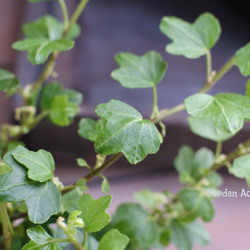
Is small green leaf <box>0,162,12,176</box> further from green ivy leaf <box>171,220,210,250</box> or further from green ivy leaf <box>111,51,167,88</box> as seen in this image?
green ivy leaf <box>171,220,210,250</box>

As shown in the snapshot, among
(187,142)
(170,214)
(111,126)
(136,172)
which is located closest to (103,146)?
(111,126)

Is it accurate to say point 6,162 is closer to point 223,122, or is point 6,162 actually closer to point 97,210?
point 97,210

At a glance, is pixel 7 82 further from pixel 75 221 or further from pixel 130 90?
pixel 130 90

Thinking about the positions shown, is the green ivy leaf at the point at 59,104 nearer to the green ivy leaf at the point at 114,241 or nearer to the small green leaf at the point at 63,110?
the small green leaf at the point at 63,110

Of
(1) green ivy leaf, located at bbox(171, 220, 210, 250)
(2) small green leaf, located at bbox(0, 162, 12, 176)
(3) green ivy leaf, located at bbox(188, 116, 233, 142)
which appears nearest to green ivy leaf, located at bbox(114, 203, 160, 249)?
(1) green ivy leaf, located at bbox(171, 220, 210, 250)

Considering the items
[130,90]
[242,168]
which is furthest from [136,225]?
[130,90]

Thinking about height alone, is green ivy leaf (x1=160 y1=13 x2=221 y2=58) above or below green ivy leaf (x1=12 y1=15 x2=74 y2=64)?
above
